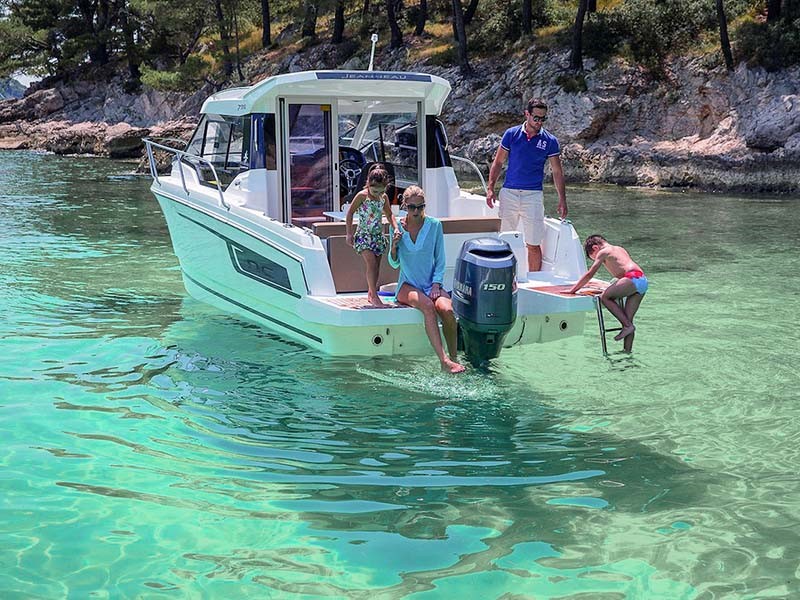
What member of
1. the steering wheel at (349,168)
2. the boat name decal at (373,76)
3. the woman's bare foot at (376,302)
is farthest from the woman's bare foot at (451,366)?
the steering wheel at (349,168)

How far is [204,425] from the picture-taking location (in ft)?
19.2

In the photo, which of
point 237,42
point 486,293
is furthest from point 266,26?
point 486,293

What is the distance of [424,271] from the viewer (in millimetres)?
6746

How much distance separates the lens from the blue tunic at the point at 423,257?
6.66 m

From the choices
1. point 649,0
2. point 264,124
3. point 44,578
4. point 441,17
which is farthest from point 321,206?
point 441,17

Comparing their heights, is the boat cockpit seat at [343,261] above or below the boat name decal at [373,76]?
below

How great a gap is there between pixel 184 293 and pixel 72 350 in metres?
2.78

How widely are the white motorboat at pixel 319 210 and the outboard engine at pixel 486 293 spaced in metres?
0.49

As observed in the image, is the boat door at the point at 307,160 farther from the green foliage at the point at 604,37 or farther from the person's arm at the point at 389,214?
the green foliage at the point at 604,37

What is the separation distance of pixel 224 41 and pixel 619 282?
41252 millimetres

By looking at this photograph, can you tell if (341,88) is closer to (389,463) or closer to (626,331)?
(626,331)

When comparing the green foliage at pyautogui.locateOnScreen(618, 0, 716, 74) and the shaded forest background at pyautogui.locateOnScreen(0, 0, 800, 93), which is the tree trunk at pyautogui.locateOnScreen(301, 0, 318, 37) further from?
the green foliage at pyautogui.locateOnScreen(618, 0, 716, 74)

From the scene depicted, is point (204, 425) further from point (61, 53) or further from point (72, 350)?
point (61, 53)

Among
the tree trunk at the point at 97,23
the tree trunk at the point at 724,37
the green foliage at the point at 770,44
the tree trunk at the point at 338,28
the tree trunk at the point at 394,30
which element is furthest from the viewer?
the tree trunk at the point at 97,23
